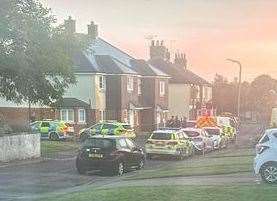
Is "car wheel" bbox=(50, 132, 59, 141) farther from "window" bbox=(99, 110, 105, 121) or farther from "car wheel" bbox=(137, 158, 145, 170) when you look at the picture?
"car wheel" bbox=(137, 158, 145, 170)

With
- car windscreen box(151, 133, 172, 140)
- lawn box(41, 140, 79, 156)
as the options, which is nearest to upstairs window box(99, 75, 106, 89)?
lawn box(41, 140, 79, 156)

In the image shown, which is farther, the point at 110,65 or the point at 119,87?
the point at 110,65

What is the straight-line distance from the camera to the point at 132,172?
26.6 metres

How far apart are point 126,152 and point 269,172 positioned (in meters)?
8.22

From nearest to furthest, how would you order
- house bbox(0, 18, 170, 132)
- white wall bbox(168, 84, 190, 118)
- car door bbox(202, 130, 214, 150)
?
car door bbox(202, 130, 214, 150), house bbox(0, 18, 170, 132), white wall bbox(168, 84, 190, 118)

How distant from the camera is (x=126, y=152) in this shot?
2642 cm

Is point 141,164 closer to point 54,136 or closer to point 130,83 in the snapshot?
point 54,136

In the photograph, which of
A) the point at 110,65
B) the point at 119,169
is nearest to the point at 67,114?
the point at 110,65

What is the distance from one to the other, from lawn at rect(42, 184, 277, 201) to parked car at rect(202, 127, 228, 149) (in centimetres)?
2469

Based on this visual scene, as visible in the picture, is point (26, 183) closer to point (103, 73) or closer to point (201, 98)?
point (103, 73)

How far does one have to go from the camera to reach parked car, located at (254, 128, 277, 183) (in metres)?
19.3

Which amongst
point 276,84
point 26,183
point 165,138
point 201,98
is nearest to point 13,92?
point 165,138

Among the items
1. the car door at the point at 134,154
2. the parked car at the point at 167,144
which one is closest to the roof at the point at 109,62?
the parked car at the point at 167,144

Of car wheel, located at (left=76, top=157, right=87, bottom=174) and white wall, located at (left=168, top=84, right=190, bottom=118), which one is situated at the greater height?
white wall, located at (left=168, top=84, right=190, bottom=118)
